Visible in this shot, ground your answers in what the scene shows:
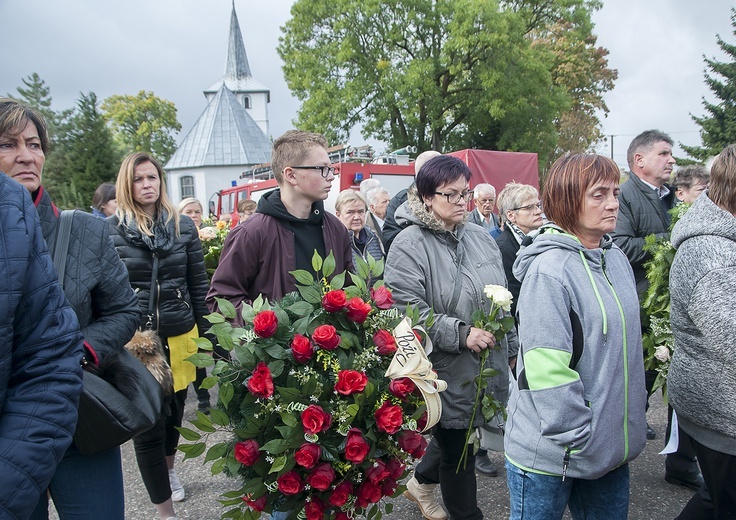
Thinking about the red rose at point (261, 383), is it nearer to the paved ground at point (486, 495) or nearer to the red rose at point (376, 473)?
the red rose at point (376, 473)

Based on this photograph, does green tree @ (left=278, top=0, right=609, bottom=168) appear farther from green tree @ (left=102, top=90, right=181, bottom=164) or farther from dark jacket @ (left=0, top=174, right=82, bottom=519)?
green tree @ (left=102, top=90, right=181, bottom=164)

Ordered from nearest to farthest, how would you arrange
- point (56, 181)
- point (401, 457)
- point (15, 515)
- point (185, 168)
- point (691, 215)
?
point (15, 515) < point (401, 457) < point (691, 215) < point (56, 181) < point (185, 168)

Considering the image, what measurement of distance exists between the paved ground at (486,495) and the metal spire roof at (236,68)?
64.0m

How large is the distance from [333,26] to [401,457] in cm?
2752

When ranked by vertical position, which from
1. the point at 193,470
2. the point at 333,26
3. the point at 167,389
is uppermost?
the point at 333,26

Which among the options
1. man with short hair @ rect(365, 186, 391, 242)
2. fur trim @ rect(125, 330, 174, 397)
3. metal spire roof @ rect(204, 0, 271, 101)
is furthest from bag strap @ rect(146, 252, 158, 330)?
metal spire roof @ rect(204, 0, 271, 101)

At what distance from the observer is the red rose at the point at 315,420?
1.87 m

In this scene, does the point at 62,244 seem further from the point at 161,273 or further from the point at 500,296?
the point at 500,296

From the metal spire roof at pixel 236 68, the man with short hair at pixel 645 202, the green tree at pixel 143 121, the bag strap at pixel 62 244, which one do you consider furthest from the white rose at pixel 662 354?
the metal spire roof at pixel 236 68

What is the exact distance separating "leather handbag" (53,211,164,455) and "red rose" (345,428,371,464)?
0.78m

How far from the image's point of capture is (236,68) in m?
64.2

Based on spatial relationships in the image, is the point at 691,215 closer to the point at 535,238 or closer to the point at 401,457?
the point at 535,238

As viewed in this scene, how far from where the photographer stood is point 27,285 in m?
1.39

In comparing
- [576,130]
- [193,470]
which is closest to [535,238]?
[193,470]
